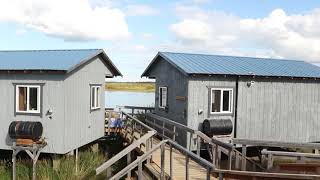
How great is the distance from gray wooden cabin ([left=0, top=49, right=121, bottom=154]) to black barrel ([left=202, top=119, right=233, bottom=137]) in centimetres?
559

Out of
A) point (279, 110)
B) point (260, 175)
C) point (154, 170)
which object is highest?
point (279, 110)

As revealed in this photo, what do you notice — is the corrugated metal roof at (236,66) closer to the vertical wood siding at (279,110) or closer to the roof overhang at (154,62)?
the roof overhang at (154,62)

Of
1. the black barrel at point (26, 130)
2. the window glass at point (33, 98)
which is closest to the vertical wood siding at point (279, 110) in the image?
the black barrel at point (26, 130)

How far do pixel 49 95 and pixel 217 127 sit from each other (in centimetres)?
708

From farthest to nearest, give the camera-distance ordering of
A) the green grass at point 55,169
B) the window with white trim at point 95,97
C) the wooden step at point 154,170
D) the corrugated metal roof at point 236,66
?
1. the window with white trim at point 95,97
2. the corrugated metal roof at point 236,66
3. the green grass at point 55,169
4. the wooden step at point 154,170

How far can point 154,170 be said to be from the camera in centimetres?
1253

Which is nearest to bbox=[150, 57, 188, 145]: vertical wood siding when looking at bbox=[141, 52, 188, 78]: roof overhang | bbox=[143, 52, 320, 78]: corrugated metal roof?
bbox=[141, 52, 188, 78]: roof overhang

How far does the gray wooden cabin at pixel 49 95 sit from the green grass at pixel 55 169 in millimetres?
636

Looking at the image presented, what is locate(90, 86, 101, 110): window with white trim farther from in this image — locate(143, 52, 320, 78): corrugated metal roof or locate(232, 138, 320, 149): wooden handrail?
locate(232, 138, 320, 149): wooden handrail

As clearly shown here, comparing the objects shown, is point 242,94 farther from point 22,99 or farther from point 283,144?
point 22,99

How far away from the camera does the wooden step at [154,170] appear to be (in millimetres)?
11981

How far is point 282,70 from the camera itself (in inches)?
818

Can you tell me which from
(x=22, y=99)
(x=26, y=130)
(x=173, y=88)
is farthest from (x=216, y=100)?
(x=22, y=99)

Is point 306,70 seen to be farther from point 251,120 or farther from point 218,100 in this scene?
point 218,100
